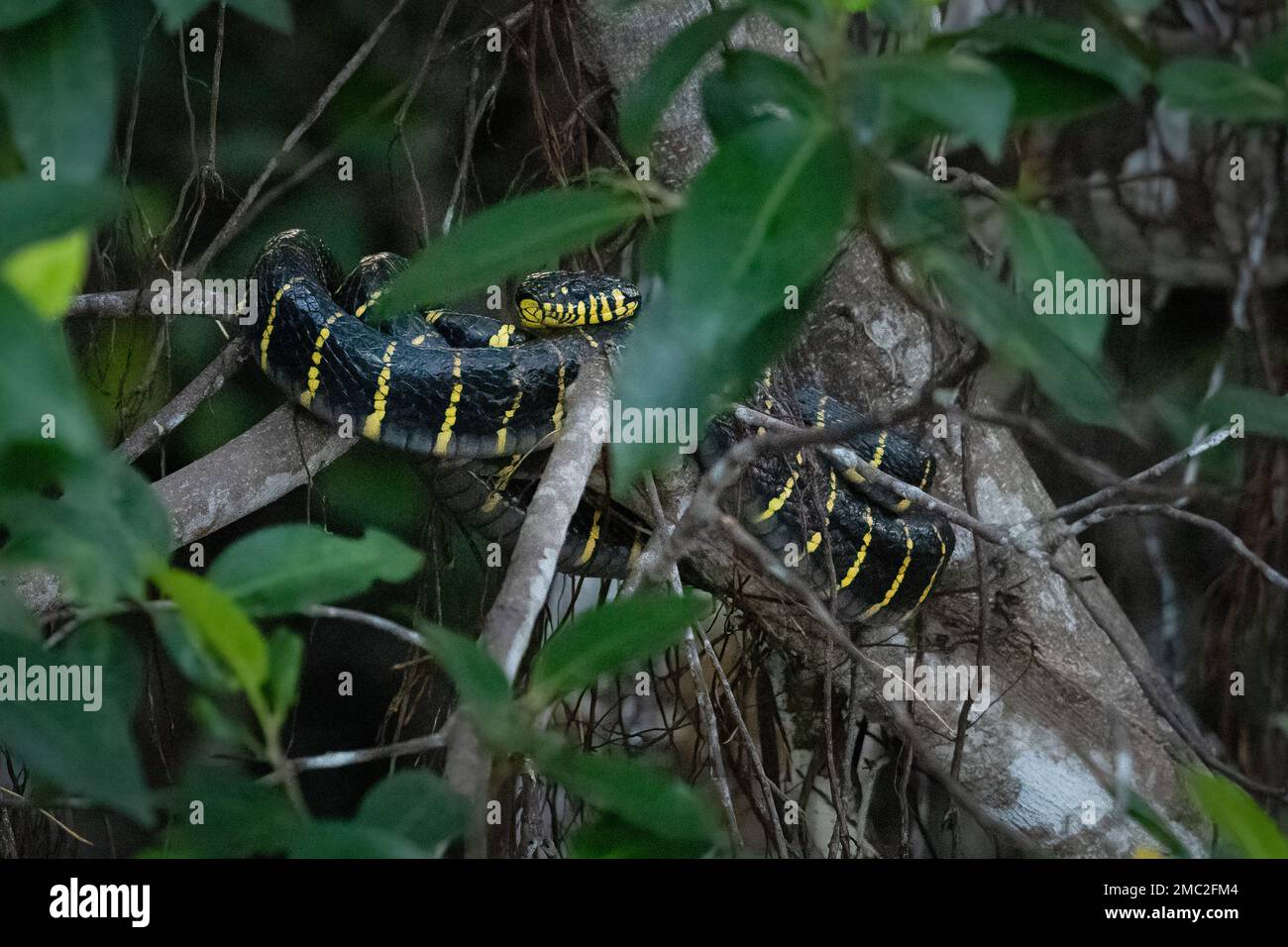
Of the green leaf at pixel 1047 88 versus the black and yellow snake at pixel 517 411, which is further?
the black and yellow snake at pixel 517 411

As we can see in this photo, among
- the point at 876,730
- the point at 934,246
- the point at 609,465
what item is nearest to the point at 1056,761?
the point at 876,730

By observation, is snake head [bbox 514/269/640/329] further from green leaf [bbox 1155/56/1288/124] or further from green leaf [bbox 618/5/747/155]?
green leaf [bbox 1155/56/1288/124]

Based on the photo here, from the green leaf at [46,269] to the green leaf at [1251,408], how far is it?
2.77 ft

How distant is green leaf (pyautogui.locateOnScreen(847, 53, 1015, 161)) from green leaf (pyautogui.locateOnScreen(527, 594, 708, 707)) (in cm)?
34

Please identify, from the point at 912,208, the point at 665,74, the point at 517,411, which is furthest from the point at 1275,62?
the point at 517,411

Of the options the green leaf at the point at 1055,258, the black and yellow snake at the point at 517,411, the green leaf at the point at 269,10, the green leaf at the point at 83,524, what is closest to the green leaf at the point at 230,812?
the green leaf at the point at 83,524

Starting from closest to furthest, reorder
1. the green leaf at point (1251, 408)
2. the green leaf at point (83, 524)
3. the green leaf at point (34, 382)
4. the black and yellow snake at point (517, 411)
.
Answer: the green leaf at point (34, 382) < the green leaf at point (83, 524) < the green leaf at point (1251, 408) < the black and yellow snake at point (517, 411)

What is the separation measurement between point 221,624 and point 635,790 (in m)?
0.28

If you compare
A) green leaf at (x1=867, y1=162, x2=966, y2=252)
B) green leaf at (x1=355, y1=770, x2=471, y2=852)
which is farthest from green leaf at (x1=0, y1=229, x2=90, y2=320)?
green leaf at (x1=867, y1=162, x2=966, y2=252)

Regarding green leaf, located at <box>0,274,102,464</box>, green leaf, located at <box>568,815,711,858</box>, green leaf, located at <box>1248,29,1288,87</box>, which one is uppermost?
green leaf, located at <box>1248,29,1288,87</box>

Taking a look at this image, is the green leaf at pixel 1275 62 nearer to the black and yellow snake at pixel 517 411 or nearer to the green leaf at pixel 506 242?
the green leaf at pixel 506 242

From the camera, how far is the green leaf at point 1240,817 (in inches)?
34.4

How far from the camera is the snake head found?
2092 mm
